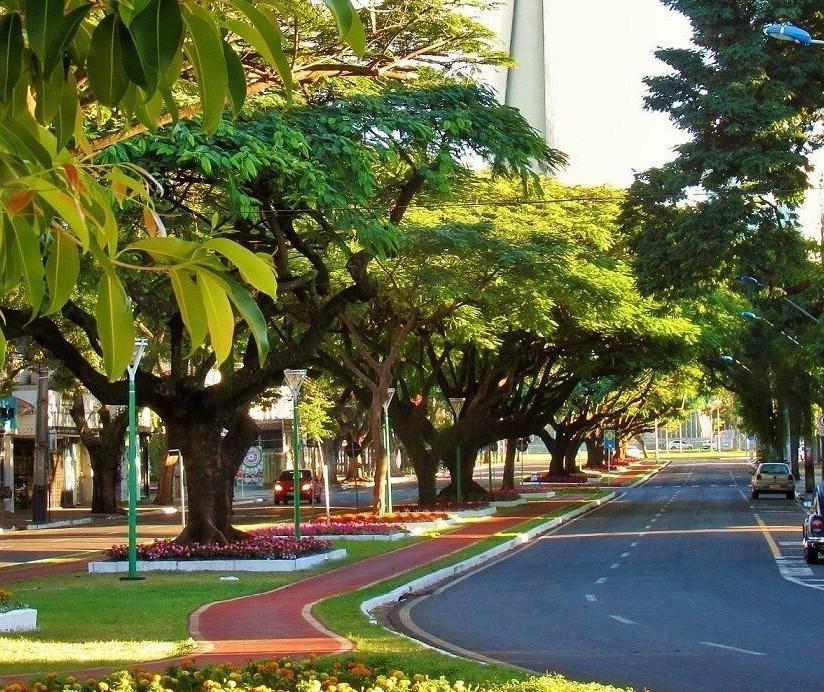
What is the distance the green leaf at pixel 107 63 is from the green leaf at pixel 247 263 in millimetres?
385

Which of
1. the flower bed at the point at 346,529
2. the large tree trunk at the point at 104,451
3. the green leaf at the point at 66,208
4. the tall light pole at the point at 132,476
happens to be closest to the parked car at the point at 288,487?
the large tree trunk at the point at 104,451

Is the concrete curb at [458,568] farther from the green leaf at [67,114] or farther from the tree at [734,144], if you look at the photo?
the green leaf at [67,114]

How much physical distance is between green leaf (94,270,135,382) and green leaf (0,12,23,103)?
45 centimetres

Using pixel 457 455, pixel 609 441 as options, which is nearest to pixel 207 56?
pixel 457 455

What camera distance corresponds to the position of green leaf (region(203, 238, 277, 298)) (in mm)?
3031

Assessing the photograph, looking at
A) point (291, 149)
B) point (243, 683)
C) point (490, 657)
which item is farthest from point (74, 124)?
point (291, 149)

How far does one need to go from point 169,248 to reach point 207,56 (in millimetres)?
483

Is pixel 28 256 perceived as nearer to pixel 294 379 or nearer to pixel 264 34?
pixel 264 34

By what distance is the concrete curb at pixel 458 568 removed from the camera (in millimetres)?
20094

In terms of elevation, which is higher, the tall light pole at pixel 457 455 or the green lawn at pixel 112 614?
the tall light pole at pixel 457 455

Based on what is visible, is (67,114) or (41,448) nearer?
(67,114)

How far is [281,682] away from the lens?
9.42 meters

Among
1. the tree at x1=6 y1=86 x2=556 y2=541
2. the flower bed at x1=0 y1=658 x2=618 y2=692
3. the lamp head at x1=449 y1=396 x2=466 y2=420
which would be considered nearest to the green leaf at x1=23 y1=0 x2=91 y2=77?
the flower bed at x1=0 y1=658 x2=618 y2=692

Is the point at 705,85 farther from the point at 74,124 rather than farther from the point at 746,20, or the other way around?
the point at 74,124
